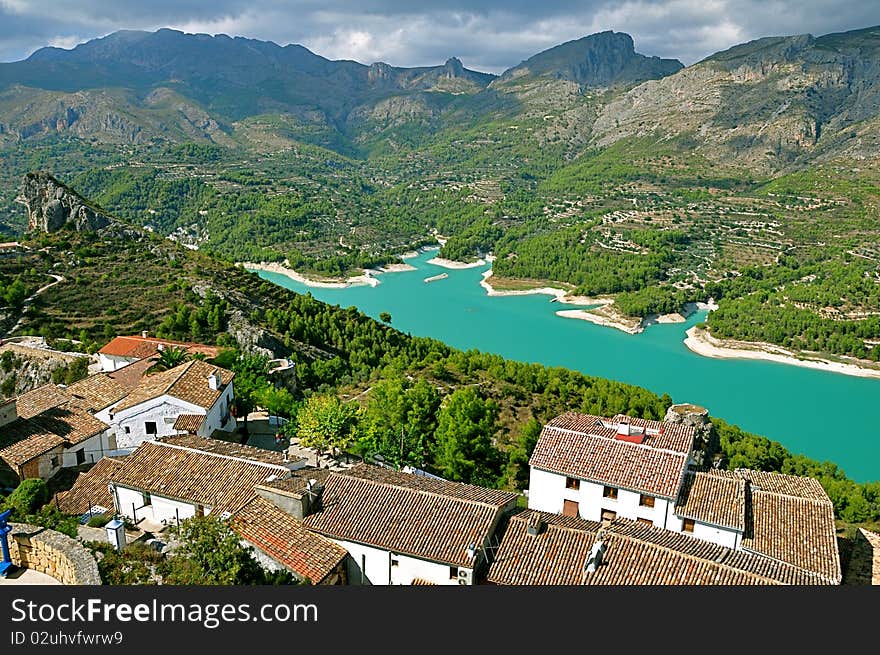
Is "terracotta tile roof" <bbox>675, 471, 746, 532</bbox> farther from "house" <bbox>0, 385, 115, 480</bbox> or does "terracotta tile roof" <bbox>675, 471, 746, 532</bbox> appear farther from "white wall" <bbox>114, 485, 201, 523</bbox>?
"house" <bbox>0, 385, 115, 480</bbox>

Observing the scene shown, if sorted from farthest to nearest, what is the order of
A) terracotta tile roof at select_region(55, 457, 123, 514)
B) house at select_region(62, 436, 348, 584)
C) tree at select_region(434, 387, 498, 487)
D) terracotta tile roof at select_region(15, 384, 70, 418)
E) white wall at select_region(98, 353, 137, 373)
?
1. white wall at select_region(98, 353, 137, 373)
2. tree at select_region(434, 387, 498, 487)
3. terracotta tile roof at select_region(15, 384, 70, 418)
4. terracotta tile roof at select_region(55, 457, 123, 514)
5. house at select_region(62, 436, 348, 584)

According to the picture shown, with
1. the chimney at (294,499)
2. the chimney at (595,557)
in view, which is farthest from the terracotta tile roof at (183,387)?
the chimney at (595,557)

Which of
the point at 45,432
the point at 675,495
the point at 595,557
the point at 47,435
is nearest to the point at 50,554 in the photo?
the point at 595,557

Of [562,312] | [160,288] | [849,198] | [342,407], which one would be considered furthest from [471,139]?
[342,407]

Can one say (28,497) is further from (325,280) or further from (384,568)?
(325,280)

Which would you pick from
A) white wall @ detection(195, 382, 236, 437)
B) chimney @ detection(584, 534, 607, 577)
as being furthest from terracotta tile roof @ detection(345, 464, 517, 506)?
white wall @ detection(195, 382, 236, 437)

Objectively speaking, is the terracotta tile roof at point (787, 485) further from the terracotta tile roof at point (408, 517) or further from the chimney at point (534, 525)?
the terracotta tile roof at point (408, 517)
